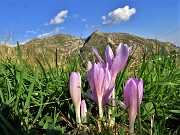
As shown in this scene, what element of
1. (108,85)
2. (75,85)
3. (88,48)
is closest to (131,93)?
(108,85)

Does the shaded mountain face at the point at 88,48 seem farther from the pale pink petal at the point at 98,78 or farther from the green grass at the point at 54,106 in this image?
the pale pink petal at the point at 98,78

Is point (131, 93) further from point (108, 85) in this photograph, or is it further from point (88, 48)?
point (88, 48)

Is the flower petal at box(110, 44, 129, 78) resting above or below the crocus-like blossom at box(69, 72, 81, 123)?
above

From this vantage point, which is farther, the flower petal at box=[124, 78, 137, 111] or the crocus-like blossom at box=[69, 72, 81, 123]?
the crocus-like blossom at box=[69, 72, 81, 123]

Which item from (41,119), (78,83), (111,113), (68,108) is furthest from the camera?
(68,108)

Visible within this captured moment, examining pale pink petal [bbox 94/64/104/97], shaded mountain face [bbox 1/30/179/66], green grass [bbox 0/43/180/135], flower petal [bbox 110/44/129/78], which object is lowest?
green grass [bbox 0/43/180/135]

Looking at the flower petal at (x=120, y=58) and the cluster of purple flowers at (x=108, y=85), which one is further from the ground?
the flower petal at (x=120, y=58)

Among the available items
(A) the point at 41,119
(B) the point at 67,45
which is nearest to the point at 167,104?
(A) the point at 41,119

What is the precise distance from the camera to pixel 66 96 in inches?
88.2

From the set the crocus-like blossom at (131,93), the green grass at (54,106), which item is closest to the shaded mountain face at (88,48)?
the green grass at (54,106)

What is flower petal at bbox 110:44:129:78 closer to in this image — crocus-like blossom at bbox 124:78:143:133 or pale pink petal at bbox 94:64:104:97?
pale pink petal at bbox 94:64:104:97

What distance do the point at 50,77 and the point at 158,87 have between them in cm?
78

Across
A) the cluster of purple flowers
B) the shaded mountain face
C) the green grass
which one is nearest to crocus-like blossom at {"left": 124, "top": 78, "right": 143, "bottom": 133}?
the cluster of purple flowers

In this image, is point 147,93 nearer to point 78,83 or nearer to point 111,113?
point 111,113
